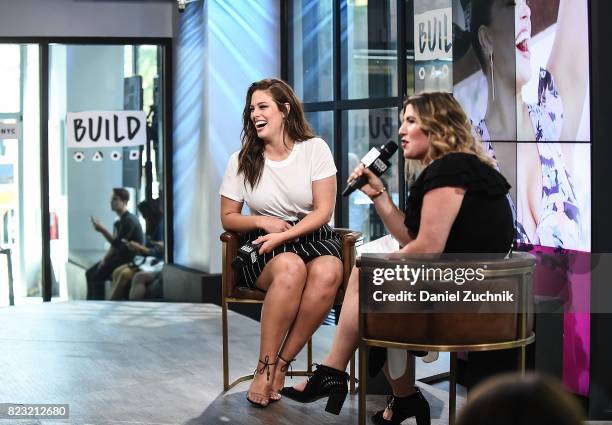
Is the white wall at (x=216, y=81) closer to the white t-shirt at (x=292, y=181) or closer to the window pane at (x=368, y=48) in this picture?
the window pane at (x=368, y=48)

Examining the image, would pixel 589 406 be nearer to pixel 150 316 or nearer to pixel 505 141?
pixel 505 141

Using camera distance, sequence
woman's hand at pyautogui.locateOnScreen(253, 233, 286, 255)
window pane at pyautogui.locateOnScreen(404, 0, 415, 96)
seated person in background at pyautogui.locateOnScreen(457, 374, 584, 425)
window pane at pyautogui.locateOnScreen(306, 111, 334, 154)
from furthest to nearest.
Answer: window pane at pyautogui.locateOnScreen(306, 111, 334, 154), window pane at pyautogui.locateOnScreen(404, 0, 415, 96), woman's hand at pyautogui.locateOnScreen(253, 233, 286, 255), seated person in background at pyautogui.locateOnScreen(457, 374, 584, 425)

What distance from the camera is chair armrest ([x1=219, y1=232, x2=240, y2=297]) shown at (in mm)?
4000

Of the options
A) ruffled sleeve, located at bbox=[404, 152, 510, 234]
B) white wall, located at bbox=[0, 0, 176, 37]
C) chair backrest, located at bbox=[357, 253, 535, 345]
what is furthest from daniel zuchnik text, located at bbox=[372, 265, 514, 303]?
white wall, located at bbox=[0, 0, 176, 37]

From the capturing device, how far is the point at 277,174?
400 centimetres

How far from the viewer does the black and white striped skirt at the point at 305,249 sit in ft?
12.8

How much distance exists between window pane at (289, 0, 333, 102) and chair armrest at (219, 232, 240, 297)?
248cm

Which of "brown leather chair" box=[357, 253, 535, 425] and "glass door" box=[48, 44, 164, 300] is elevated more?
"glass door" box=[48, 44, 164, 300]

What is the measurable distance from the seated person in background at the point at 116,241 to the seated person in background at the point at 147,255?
0.14 feet

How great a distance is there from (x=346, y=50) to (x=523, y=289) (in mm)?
3455

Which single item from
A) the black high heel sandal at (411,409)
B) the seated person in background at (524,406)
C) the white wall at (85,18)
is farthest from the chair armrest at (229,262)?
the white wall at (85,18)

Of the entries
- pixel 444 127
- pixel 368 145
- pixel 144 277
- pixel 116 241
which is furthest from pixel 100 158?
pixel 444 127

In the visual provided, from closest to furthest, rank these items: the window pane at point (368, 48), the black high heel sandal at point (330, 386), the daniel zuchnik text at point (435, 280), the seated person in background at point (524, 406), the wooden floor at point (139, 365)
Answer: the seated person in background at point (524, 406) < the daniel zuchnik text at point (435, 280) < the black high heel sandal at point (330, 386) < the wooden floor at point (139, 365) < the window pane at point (368, 48)

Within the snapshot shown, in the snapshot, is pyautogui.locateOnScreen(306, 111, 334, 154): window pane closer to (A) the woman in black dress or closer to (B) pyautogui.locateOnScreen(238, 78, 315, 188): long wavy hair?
(B) pyautogui.locateOnScreen(238, 78, 315, 188): long wavy hair
